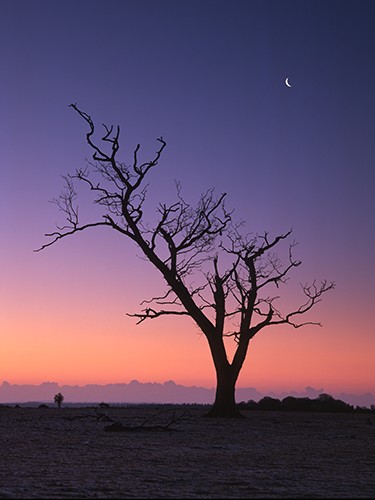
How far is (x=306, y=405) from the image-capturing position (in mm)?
33969

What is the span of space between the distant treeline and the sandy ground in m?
17.9

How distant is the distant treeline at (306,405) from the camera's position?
110 feet

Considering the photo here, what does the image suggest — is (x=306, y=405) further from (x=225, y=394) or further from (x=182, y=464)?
(x=182, y=464)

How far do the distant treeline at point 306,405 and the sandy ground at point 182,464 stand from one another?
1786 centimetres

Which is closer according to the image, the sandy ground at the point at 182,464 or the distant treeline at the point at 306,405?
the sandy ground at the point at 182,464

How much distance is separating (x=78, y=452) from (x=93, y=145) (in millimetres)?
16619

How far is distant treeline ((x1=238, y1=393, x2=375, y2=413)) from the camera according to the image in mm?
33594

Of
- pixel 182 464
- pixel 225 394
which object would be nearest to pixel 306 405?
pixel 225 394

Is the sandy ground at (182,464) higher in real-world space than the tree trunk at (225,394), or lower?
lower

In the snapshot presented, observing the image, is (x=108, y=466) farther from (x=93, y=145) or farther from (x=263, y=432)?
(x=93, y=145)

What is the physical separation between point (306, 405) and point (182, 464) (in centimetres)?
2548

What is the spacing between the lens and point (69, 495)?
6598 mm

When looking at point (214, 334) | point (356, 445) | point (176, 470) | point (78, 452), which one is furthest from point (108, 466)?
point (214, 334)

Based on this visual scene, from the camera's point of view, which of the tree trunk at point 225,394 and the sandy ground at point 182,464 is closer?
the sandy ground at point 182,464
